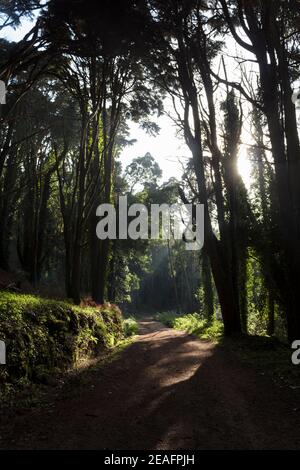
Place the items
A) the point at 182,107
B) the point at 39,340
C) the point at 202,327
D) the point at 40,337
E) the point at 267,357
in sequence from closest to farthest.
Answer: the point at 39,340
the point at 40,337
the point at 267,357
the point at 182,107
the point at 202,327

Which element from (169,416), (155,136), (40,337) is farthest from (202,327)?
(169,416)

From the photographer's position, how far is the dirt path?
4.21 metres

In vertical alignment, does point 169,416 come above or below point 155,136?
below

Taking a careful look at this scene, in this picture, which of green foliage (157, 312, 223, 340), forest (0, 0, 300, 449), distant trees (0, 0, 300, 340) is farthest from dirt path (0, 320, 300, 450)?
green foliage (157, 312, 223, 340)

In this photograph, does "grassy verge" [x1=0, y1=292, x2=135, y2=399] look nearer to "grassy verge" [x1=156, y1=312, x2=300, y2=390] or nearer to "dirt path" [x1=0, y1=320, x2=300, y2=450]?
"dirt path" [x1=0, y1=320, x2=300, y2=450]

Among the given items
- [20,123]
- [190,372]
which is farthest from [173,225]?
[190,372]

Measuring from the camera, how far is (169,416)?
5.04m

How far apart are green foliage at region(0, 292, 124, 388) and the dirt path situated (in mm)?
953

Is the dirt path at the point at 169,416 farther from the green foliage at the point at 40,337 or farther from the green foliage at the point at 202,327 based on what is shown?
the green foliage at the point at 202,327

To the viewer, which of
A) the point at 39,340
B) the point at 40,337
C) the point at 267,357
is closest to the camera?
the point at 39,340

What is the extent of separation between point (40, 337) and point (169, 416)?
3.51 meters

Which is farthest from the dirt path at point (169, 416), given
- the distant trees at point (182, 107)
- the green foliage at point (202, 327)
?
the green foliage at point (202, 327)

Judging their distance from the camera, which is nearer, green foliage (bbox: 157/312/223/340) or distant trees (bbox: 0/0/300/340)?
distant trees (bbox: 0/0/300/340)

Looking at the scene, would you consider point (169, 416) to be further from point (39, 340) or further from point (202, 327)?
point (202, 327)
